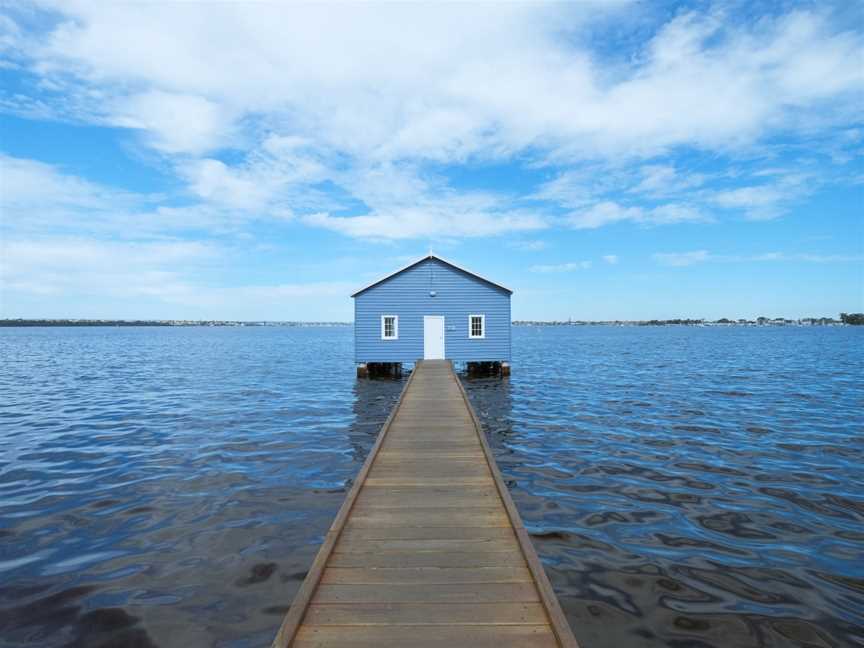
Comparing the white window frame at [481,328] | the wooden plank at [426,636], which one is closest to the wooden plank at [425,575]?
the wooden plank at [426,636]

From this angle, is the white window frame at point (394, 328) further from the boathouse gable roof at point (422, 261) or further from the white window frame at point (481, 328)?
the white window frame at point (481, 328)

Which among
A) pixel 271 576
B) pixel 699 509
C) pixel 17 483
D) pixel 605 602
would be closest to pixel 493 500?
pixel 605 602

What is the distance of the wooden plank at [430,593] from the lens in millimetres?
4348

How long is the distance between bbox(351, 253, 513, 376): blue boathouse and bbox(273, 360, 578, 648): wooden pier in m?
17.9

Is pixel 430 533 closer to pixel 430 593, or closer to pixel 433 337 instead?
pixel 430 593

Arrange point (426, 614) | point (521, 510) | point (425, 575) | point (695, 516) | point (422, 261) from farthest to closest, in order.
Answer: point (422, 261) → point (521, 510) → point (695, 516) → point (425, 575) → point (426, 614)

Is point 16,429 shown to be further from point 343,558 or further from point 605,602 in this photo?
point 605,602

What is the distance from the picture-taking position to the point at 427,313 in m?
26.0

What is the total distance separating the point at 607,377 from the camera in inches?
1163

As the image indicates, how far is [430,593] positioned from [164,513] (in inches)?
252

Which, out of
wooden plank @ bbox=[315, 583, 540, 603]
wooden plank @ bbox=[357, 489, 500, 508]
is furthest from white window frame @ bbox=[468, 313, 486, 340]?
wooden plank @ bbox=[315, 583, 540, 603]

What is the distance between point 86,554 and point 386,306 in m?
19.6

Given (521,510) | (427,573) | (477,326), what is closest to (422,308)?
(477,326)

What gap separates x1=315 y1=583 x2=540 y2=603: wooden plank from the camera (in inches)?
171
